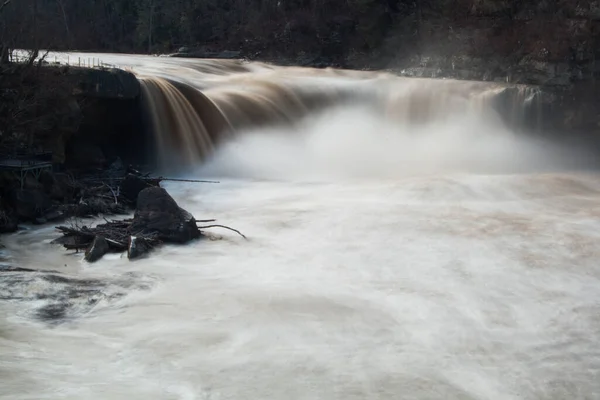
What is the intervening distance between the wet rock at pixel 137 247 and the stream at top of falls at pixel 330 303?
160mm

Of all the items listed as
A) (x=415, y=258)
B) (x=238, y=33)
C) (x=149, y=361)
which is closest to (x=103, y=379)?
(x=149, y=361)

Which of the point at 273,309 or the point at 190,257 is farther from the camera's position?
the point at 190,257

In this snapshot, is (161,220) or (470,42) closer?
(161,220)

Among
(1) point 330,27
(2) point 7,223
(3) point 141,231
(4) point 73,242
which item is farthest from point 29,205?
(1) point 330,27

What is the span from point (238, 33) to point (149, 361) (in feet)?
93.3

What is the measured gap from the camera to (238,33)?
1277 inches

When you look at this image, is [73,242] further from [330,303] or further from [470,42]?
[470,42]

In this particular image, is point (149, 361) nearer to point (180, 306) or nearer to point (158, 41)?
point (180, 306)

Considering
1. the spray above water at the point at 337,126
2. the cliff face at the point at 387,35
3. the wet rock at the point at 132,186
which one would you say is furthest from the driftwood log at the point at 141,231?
the spray above water at the point at 337,126

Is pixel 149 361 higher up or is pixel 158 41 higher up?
pixel 158 41

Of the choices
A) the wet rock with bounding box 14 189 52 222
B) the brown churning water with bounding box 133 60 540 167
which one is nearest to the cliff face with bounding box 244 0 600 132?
the brown churning water with bounding box 133 60 540 167

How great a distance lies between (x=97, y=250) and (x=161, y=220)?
1.19 m

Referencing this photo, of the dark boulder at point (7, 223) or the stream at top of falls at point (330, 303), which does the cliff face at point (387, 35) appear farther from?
the stream at top of falls at point (330, 303)

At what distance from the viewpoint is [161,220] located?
978 cm
